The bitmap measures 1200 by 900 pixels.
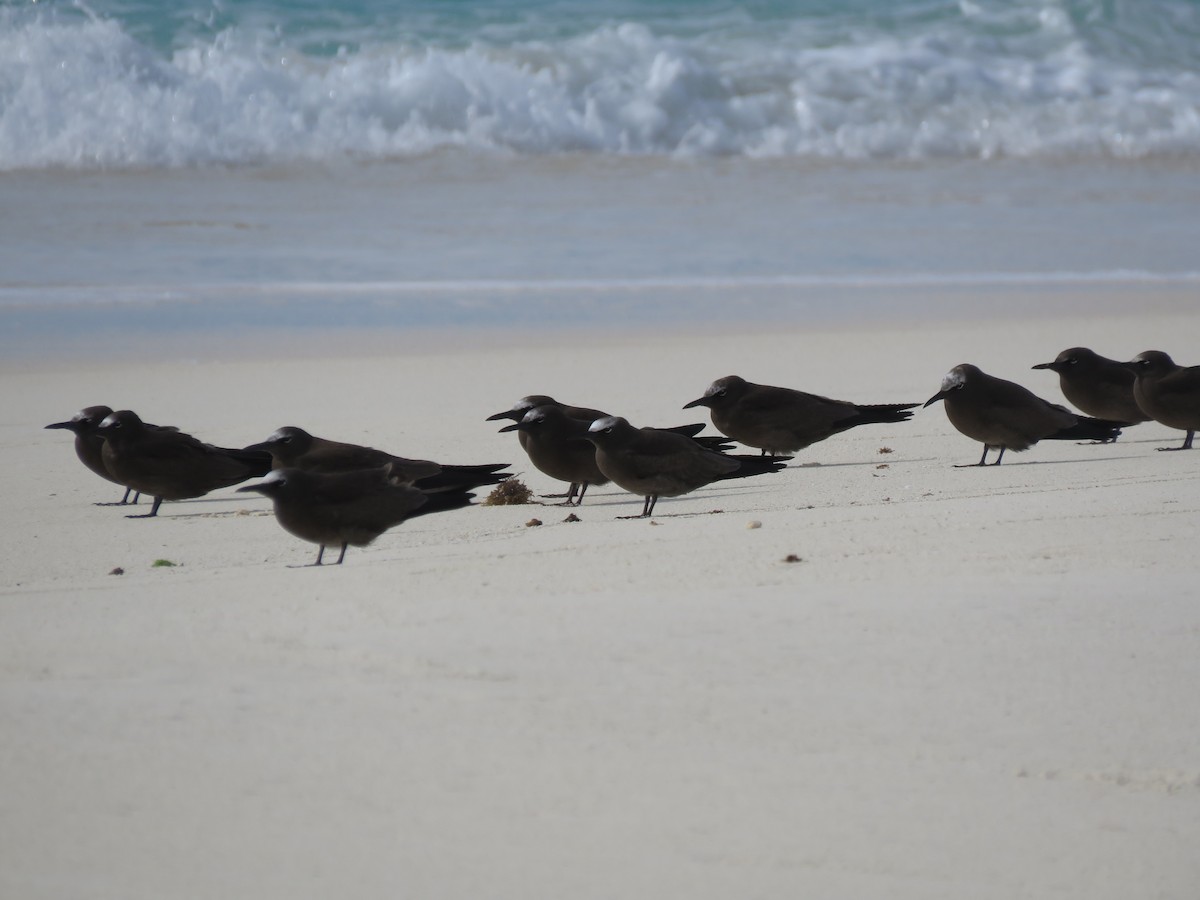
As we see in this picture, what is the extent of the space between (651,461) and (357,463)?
113 centimetres

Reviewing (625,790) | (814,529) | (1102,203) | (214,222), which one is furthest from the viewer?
(1102,203)

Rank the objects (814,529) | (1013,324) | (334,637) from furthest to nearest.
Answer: (1013,324)
(814,529)
(334,637)

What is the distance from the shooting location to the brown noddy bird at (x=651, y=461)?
6.16 metres

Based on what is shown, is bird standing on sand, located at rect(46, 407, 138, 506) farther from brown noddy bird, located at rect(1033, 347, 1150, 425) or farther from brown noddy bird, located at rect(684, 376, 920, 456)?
brown noddy bird, located at rect(1033, 347, 1150, 425)

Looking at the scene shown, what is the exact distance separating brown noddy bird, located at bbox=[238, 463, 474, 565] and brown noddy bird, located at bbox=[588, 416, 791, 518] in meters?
0.91

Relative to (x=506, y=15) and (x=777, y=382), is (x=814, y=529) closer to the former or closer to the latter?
(x=777, y=382)

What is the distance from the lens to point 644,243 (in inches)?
583

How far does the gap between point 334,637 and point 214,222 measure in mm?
12852

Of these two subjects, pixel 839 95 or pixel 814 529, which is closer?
pixel 814 529

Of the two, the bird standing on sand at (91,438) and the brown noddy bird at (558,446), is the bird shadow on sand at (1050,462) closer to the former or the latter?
the brown noddy bird at (558,446)

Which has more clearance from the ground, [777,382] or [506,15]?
[506,15]

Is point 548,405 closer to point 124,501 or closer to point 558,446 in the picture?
point 558,446

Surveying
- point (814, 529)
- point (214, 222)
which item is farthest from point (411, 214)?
point (814, 529)

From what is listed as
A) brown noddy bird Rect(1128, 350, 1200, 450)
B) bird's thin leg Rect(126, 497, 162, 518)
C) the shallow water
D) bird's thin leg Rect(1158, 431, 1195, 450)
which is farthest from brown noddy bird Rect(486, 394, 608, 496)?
the shallow water
